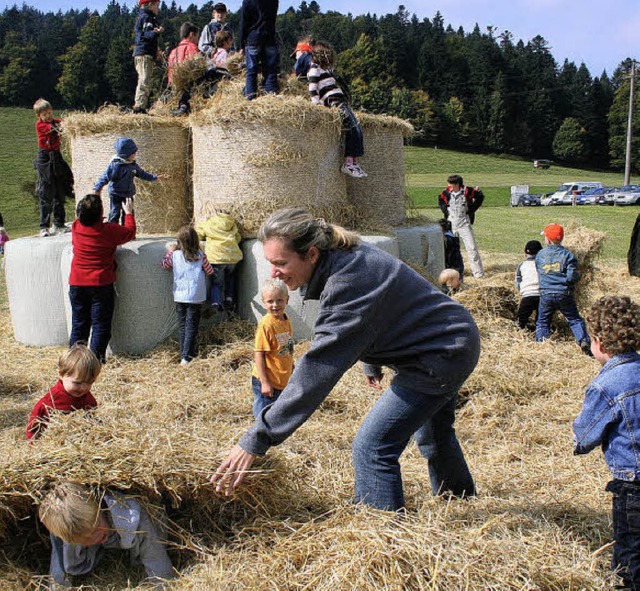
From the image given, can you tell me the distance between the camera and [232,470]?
10.2 feet

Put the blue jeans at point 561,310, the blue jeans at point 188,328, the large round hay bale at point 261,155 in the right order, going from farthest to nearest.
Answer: the large round hay bale at point 261,155 → the blue jeans at point 561,310 → the blue jeans at point 188,328

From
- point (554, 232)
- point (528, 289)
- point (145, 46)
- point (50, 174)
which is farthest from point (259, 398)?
point (145, 46)

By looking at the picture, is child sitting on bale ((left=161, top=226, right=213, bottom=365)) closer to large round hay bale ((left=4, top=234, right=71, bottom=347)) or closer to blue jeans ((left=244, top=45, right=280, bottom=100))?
large round hay bale ((left=4, top=234, right=71, bottom=347))

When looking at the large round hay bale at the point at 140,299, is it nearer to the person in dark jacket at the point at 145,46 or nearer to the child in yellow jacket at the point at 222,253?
the child in yellow jacket at the point at 222,253

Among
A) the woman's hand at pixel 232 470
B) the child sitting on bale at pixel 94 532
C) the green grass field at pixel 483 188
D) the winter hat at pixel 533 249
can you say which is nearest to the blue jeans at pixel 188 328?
the winter hat at pixel 533 249

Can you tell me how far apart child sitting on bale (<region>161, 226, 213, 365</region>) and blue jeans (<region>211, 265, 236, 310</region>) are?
24 cm

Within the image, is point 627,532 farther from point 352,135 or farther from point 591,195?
point 591,195

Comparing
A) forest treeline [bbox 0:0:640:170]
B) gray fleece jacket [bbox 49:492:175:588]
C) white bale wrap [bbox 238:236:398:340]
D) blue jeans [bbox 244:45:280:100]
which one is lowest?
gray fleece jacket [bbox 49:492:175:588]

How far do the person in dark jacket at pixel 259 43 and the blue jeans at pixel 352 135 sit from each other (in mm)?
878

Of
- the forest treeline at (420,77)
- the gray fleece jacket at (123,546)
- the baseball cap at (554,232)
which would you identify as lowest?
the gray fleece jacket at (123,546)

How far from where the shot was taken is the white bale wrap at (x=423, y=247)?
899 centimetres

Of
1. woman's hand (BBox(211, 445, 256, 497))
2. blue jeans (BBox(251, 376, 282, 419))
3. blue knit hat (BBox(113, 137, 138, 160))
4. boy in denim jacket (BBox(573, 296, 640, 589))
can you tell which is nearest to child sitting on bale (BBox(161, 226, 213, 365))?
blue knit hat (BBox(113, 137, 138, 160))

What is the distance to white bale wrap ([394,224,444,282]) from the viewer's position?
354 inches

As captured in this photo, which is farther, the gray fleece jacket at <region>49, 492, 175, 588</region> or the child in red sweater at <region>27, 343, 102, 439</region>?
the child in red sweater at <region>27, 343, 102, 439</region>
